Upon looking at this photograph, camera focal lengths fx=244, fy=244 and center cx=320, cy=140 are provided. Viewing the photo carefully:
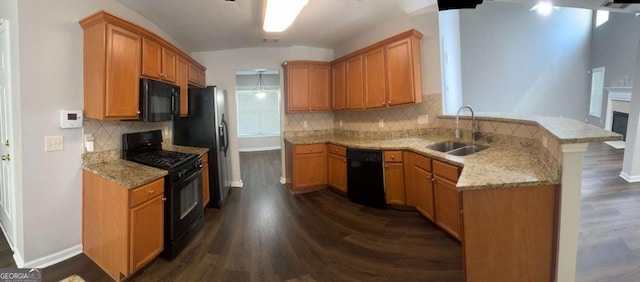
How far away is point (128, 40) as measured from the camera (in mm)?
2240

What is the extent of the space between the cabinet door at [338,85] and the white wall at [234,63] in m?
0.66

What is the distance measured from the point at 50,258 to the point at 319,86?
3771 mm

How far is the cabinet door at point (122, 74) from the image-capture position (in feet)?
6.89

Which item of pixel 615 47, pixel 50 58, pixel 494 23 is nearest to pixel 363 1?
pixel 50 58

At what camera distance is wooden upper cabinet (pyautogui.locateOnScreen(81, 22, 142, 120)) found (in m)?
2.08

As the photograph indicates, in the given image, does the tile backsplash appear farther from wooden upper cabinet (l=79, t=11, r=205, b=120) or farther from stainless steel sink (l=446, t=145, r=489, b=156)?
stainless steel sink (l=446, t=145, r=489, b=156)

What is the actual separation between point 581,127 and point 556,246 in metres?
0.82

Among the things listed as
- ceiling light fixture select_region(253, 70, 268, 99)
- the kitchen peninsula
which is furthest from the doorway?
the kitchen peninsula

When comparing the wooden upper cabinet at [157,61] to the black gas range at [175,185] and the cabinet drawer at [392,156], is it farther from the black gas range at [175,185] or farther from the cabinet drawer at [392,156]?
the cabinet drawer at [392,156]

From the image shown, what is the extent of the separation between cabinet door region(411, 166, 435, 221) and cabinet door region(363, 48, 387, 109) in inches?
44.4

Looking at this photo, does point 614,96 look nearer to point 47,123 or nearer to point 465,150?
point 465,150

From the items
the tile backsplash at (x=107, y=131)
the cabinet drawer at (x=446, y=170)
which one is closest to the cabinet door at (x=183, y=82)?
the tile backsplash at (x=107, y=131)

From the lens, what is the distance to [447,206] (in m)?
2.39

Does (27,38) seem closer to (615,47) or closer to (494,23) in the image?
(494,23)
